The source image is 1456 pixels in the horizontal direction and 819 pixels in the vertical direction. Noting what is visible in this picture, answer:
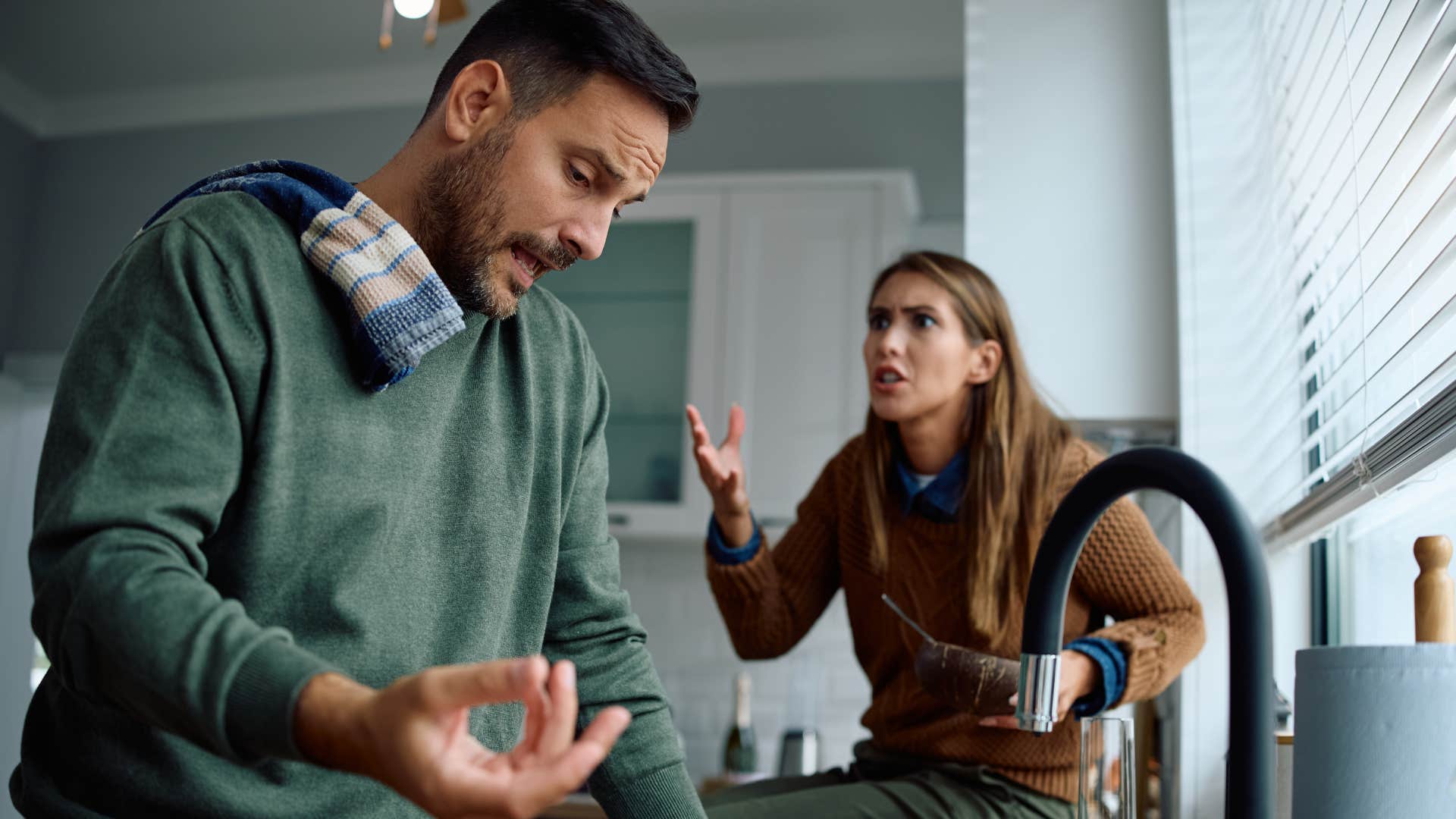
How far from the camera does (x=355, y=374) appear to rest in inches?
41.3

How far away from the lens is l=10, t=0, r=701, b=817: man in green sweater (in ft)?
2.16

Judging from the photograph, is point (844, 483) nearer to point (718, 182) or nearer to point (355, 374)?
point (355, 374)

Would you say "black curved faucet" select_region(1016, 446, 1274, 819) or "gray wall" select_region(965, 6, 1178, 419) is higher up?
"gray wall" select_region(965, 6, 1178, 419)

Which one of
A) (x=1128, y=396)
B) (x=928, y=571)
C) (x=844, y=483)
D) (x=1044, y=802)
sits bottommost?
(x=1044, y=802)

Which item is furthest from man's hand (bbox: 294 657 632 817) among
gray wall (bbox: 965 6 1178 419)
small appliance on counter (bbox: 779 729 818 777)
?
small appliance on counter (bbox: 779 729 818 777)

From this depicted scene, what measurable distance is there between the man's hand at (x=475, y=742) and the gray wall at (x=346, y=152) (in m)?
3.29

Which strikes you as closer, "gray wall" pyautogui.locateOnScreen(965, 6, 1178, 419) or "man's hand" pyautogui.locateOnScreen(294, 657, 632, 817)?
"man's hand" pyautogui.locateOnScreen(294, 657, 632, 817)

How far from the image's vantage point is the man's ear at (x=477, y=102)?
116 centimetres

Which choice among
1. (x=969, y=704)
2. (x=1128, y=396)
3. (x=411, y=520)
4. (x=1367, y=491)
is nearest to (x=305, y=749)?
(x=411, y=520)

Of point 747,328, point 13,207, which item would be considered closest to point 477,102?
point 747,328

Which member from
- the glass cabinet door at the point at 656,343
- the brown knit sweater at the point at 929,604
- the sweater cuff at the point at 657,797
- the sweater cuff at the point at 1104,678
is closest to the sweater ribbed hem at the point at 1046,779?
the brown knit sweater at the point at 929,604

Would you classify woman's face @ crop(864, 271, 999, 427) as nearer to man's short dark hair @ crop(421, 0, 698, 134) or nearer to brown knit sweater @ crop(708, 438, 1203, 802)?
brown knit sweater @ crop(708, 438, 1203, 802)

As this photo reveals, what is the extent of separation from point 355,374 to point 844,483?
1.07m

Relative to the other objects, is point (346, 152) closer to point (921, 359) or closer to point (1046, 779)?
point (921, 359)
